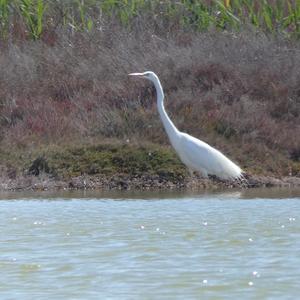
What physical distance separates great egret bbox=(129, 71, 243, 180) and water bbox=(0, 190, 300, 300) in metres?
0.97

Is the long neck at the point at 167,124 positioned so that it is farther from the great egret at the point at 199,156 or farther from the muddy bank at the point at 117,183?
the muddy bank at the point at 117,183

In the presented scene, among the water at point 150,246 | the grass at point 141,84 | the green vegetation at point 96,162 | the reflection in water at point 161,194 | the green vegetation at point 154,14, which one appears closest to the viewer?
the water at point 150,246

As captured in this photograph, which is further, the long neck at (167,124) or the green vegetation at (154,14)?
the green vegetation at (154,14)

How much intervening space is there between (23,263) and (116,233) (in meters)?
1.81

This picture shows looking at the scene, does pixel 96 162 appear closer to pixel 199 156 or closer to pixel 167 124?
pixel 167 124

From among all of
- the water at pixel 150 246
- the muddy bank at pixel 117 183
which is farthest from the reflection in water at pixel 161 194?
the muddy bank at pixel 117 183

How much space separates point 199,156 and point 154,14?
22.2ft

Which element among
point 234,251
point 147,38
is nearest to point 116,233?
point 234,251

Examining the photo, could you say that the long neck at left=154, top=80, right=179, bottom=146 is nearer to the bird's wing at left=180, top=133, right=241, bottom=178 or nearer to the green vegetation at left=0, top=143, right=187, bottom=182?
the bird's wing at left=180, top=133, right=241, bottom=178

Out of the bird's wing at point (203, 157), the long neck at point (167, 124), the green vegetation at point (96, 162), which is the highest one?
Result: the long neck at point (167, 124)

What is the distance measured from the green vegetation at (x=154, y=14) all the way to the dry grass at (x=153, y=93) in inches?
16.5

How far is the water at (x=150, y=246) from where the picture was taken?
28.5ft

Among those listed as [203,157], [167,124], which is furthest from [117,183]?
[203,157]

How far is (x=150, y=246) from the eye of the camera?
Result: 10664 mm
